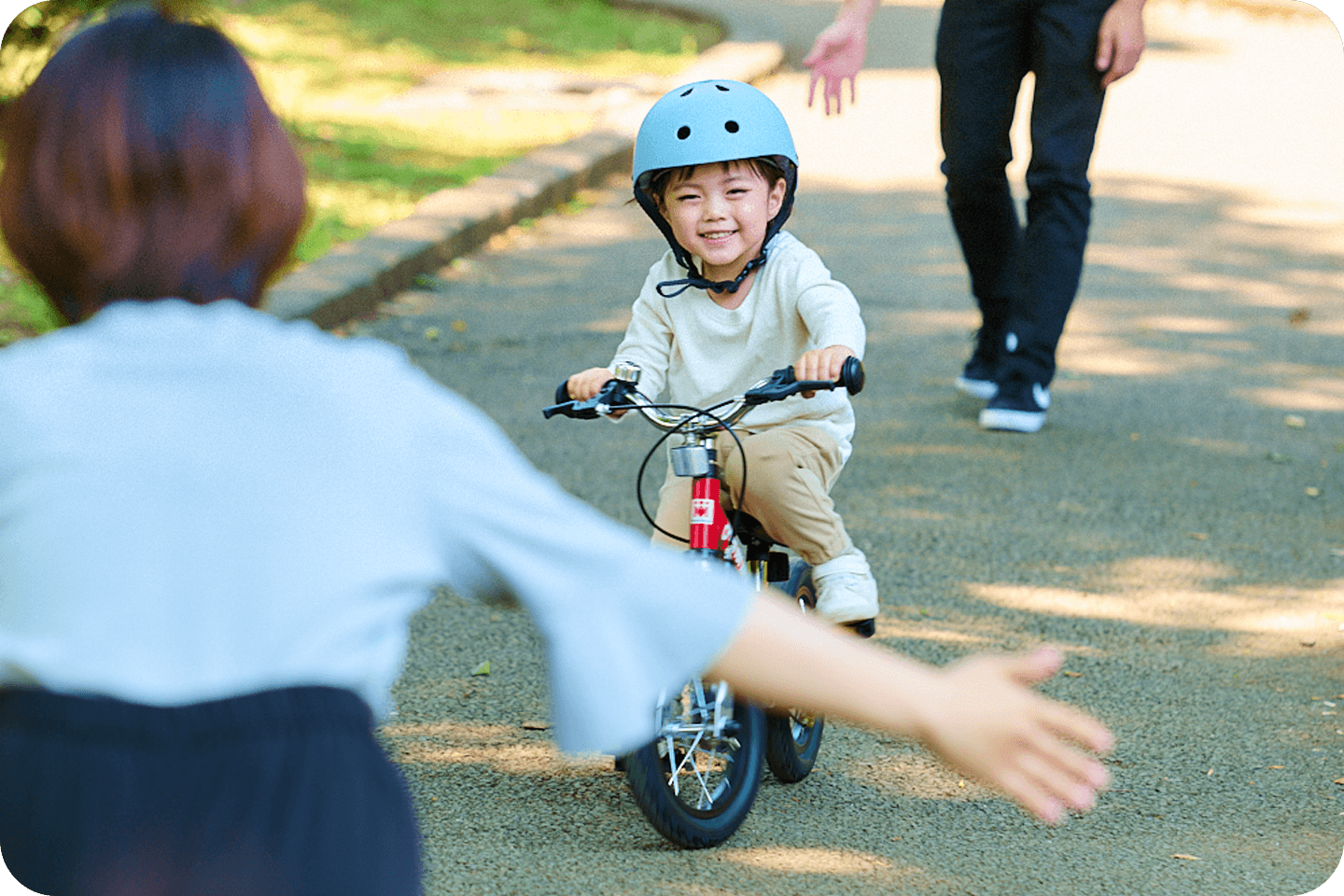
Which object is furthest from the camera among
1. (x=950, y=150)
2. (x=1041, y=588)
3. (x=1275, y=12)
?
(x=1275, y=12)

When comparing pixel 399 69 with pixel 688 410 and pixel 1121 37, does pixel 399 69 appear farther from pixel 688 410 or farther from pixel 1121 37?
Answer: pixel 688 410

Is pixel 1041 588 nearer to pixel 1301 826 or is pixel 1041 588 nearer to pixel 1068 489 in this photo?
pixel 1068 489

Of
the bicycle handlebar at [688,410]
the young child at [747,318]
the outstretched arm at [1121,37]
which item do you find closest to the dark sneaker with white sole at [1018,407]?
the outstretched arm at [1121,37]

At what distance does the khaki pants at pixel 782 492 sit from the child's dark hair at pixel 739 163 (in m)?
0.53

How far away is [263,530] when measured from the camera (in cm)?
134

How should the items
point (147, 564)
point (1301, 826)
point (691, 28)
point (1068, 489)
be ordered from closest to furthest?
point (147, 564), point (1301, 826), point (1068, 489), point (691, 28)

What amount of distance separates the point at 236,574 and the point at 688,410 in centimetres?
170

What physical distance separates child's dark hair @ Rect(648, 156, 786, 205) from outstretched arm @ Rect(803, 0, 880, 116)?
4.60 feet

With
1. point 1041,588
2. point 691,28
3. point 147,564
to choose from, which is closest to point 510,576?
point 147,564

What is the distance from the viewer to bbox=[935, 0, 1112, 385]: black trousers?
5234 mm

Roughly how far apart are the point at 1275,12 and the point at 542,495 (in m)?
16.6

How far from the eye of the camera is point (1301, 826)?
314cm

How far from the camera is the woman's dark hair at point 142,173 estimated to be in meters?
1.41

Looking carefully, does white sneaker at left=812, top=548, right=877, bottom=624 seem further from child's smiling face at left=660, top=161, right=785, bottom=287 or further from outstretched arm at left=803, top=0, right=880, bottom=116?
outstretched arm at left=803, top=0, right=880, bottom=116
